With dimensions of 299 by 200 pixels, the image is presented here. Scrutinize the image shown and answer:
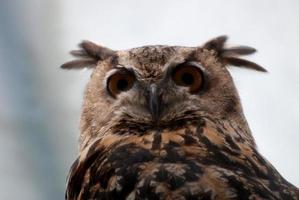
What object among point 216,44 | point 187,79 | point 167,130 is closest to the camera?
point 167,130

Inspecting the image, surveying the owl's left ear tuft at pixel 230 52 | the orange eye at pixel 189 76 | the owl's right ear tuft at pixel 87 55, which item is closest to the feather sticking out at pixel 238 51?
the owl's left ear tuft at pixel 230 52

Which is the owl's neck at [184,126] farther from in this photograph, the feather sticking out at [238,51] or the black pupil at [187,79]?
the feather sticking out at [238,51]

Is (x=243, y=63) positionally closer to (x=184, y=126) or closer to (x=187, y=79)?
(x=187, y=79)

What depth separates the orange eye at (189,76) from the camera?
16.3 ft

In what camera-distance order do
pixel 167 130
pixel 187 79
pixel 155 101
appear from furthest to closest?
pixel 187 79
pixel 155 101
pixel 167 130

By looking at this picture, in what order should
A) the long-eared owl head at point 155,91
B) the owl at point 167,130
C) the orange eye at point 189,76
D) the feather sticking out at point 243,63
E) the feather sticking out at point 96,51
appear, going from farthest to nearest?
the feather sticking out at point 243,63 < the feather sticking out at point 96,51 < the orange eye at point 189,76 < the long-eared owl head at point 155,91 < the owl at point 167,130

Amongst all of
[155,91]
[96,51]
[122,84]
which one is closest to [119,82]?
[122,84]

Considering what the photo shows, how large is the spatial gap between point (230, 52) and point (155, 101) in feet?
2.55

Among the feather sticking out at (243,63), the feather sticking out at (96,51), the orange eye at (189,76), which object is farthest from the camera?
the feather sticking out at (243,63)

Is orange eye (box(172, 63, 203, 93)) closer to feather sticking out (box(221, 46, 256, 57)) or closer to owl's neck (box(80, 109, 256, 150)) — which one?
owl's neck (box(80, 109, 256, 150))

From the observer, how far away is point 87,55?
5500mm

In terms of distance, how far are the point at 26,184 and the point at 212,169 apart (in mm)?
2288

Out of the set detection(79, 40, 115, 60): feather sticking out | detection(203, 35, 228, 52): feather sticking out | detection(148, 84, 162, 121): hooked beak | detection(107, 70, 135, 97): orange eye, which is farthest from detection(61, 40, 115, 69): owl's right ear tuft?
detection(148, 84, 162, 121): hooked beak

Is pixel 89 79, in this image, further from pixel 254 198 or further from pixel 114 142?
pixel 254 198
